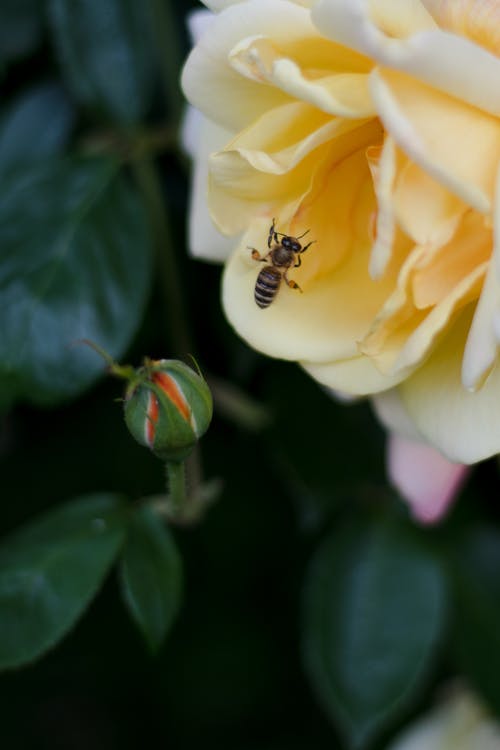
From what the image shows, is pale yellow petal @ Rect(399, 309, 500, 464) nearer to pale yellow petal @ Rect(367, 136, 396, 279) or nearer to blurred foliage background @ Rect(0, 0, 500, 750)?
pale yellow petal @ Rect(367, 136, 396, 279)

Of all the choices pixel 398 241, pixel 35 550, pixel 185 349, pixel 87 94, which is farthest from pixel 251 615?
pixel 398 241

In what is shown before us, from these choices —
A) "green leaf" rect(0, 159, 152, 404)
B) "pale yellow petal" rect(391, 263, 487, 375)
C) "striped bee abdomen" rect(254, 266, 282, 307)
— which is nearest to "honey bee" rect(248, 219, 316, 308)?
"striped bee abdomen" rect(254, 266, 282, 307)

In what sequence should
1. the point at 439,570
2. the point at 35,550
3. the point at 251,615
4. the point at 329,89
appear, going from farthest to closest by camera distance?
the point at 251,615, the point at 439,570, the point at 35,550, the point at 329,89

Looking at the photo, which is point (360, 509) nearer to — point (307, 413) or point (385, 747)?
point (307, 413)

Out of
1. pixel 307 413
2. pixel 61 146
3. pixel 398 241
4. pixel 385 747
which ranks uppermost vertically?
pixel 398 241

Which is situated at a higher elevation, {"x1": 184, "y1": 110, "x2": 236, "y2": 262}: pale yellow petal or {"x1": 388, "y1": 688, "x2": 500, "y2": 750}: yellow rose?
{"x1": 184, "y1": 110, "x2": 236, "y2": 262}: pale yellow petal

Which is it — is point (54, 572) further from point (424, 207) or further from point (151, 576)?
point (424, 207)
